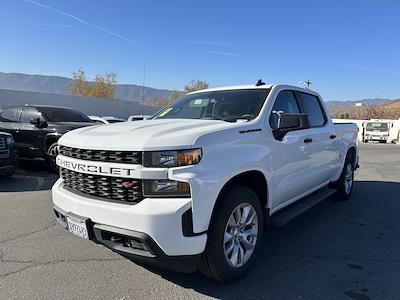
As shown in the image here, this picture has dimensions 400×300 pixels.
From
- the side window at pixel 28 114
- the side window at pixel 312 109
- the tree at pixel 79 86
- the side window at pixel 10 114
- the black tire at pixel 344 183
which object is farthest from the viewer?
the tree at pixel 79 86

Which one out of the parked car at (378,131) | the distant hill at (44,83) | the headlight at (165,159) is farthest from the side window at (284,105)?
the distant hill at (44,83)

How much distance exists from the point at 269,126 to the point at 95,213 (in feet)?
6.45

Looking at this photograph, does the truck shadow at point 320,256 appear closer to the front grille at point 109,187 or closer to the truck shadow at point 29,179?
the front grille at point 109,187

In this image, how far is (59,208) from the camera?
3.61 m

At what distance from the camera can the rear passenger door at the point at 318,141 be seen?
5008 mm

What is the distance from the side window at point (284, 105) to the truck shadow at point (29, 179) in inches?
202

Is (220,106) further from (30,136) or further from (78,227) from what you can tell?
(30,136)

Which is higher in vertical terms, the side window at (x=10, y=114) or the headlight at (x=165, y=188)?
the side window at (x=10, y=114)

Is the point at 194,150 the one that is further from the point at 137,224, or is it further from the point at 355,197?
the point at 355,197

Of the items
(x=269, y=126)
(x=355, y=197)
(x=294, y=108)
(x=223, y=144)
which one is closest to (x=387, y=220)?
(x=355, y=197)

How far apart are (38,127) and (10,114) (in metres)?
1.66

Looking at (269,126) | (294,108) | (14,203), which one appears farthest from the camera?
(14,203)

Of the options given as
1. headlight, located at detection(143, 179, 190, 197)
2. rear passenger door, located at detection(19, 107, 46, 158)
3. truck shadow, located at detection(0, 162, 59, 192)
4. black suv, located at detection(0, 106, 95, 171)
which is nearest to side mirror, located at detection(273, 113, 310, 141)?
headlight, located at detection(143, 179, 190, 197)

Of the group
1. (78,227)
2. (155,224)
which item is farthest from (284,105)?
(78,227)
